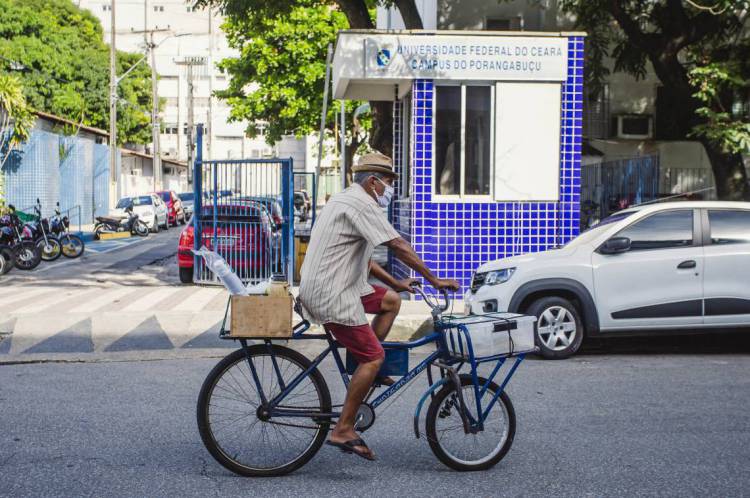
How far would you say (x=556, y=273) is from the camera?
955cm

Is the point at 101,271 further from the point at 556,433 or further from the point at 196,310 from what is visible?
the point at 556,433

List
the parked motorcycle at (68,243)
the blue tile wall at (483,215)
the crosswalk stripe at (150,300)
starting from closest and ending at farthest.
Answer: the crosswalk stripe at (150,300) → the blue tile wall at (483,215) → the parked motorcycle at (68,243)

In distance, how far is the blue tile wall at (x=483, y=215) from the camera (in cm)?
1401

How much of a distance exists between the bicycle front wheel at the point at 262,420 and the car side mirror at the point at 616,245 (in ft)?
16.8

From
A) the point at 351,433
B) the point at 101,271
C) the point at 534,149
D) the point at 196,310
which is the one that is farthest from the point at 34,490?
the point at 101,271

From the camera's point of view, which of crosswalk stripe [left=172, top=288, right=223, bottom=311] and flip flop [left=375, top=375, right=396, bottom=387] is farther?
crosswalk stripe [left=172, top=288, right=223, bottom=311]

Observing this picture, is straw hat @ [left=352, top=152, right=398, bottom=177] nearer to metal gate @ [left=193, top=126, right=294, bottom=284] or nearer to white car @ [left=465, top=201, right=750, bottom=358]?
white car @ [left=465, top=201, right=750, bottom=358]

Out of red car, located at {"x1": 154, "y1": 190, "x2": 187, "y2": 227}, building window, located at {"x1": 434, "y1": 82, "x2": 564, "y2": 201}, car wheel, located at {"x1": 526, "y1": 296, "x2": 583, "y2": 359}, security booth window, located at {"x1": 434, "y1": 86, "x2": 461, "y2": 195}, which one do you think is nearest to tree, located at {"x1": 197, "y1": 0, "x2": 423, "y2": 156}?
security booth window, located at {"x1": 434, "y1": 86, "x2": 461, "y2": 195}

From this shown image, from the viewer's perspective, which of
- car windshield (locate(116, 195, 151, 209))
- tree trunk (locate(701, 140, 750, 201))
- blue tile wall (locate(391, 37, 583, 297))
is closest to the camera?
blue tile wall (locate(391, 37, 583, 297))

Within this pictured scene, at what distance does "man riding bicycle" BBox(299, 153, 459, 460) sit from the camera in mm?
5016

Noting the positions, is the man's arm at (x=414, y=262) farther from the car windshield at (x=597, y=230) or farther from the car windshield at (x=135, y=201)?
the car windshield at (x=135, y=201)

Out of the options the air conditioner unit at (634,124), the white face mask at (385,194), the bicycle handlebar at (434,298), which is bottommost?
the bicycle handlebar at (434,298)

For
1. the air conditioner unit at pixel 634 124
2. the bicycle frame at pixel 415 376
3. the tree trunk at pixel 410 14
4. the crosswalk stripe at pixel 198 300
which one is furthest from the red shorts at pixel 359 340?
the air conditioner unit at pixel 634 124

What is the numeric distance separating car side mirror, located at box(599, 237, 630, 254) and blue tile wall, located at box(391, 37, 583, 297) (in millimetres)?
4495
